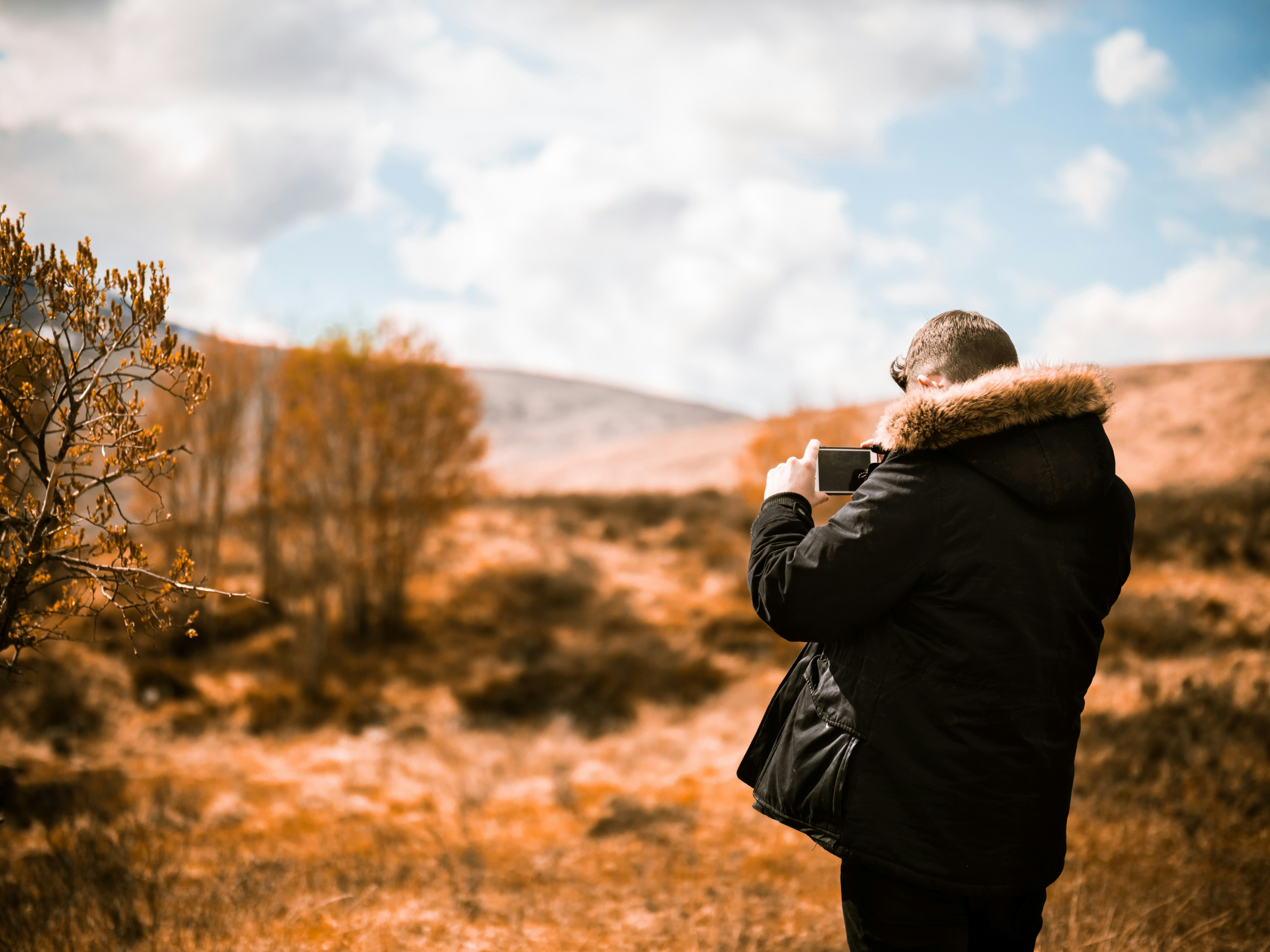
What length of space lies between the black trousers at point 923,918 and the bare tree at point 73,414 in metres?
2.37

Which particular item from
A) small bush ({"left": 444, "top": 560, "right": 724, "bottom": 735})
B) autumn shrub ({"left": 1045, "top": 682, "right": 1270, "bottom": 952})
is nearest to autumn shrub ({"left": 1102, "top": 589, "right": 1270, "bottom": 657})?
autumn shrub ({"left": 1045, "top": 682, "right": 1270, "bottom": 952})

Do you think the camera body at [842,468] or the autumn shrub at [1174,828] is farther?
the autumn shrub at [1174,828]

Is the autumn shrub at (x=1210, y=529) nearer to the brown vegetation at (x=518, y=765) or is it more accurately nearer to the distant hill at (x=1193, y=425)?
the brown vegetation at (x=518, y=765)

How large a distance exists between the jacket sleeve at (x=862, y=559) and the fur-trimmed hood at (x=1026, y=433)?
0.07 metres

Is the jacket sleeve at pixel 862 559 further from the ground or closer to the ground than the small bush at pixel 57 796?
further from the ground

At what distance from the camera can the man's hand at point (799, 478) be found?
1975 mm

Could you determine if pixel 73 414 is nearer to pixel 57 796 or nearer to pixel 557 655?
pixel 57 796

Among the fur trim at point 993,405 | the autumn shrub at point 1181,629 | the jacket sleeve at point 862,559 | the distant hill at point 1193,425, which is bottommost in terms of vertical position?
the autumn shrub at point 1181,629

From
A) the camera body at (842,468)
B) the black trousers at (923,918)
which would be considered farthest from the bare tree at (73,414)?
the black trousers at (923,918)

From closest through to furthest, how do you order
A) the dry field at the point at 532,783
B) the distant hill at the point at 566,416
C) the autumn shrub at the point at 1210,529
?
the dry field at the point at 532,783 → the autumn shrub at the point at 1210,529 → the distant hill at the point at 566,416

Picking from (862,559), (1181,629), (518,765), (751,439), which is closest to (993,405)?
(862,559)

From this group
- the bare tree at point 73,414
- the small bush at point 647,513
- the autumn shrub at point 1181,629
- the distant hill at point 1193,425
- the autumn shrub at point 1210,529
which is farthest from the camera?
the distant hill at point 1193,425

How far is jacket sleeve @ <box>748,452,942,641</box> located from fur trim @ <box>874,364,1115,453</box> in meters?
0.06

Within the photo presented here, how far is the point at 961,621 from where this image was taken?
166cm
